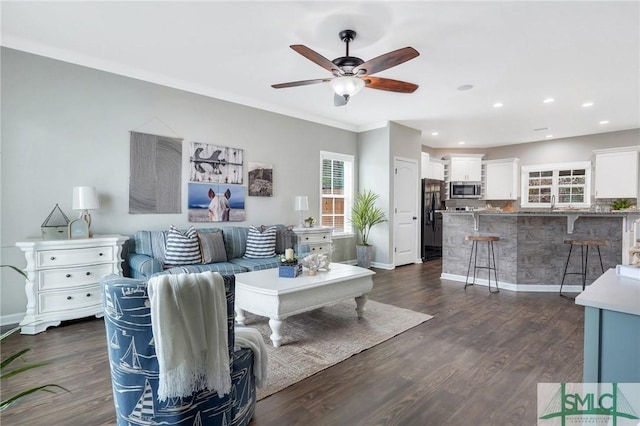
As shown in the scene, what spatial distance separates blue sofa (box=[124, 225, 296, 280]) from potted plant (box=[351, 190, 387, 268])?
220cm

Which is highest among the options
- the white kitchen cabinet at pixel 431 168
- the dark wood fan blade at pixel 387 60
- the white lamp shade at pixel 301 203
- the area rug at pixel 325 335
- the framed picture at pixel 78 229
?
the dark wood fan blade at pixel 387 60

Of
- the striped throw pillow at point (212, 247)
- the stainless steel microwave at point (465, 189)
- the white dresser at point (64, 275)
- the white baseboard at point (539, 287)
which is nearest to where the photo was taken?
the white dresser at point (64, 275)

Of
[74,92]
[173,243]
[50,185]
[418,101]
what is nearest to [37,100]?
[74,92]

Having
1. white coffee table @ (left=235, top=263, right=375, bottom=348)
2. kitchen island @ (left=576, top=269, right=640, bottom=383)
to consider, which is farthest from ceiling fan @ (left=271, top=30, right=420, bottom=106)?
kitchen island @ (left=576, top=269, right=640, bottom=383)

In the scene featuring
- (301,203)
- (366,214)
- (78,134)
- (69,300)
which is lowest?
(69,300)

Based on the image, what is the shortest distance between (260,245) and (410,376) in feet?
8.46

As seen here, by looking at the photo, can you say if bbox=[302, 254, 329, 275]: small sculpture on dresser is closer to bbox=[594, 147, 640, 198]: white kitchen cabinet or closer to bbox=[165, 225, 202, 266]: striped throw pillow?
bbox=[165, 225, 202, 266]: striped throw pillow

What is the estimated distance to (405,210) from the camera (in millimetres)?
6621

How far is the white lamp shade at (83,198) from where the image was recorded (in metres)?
3.31

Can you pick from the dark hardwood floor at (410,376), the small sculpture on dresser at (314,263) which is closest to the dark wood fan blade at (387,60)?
the small sculpture on dresser at (314,263)

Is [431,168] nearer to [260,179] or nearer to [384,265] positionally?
[384,265]

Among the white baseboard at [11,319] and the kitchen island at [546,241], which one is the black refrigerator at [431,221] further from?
the white baseboard at [11,319]

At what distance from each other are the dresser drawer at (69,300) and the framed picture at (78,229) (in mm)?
533

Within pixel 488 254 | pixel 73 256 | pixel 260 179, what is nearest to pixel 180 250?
pixel 73 256
